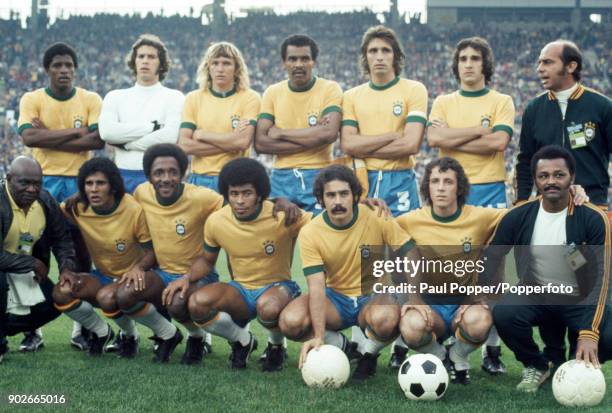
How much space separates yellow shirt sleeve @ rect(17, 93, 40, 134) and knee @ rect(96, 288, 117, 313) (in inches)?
65.5

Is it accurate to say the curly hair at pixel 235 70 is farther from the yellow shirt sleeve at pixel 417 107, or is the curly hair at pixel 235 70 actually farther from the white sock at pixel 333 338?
the white sock at pixel 333 338

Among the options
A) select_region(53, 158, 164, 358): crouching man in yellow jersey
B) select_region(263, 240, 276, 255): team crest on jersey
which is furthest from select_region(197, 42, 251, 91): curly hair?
select_region(263, 240, 276, 255): team crest on jersey

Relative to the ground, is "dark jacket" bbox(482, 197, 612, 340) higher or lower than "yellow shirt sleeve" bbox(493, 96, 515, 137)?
lower

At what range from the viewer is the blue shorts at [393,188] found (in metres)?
6.34

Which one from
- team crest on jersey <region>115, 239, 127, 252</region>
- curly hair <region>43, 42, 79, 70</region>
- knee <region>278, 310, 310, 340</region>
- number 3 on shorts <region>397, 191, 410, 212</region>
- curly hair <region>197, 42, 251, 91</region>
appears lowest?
knee <region>278, 310, 310, 340</region>

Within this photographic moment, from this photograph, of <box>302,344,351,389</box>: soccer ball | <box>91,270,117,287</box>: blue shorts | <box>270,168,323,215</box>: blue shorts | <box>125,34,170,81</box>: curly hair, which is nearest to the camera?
<box>302,344,351,389</box>: soccer ball

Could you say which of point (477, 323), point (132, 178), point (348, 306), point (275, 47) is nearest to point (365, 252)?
point (348, 306)

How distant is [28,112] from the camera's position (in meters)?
6.92

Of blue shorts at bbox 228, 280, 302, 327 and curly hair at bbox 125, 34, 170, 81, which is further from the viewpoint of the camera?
curly hair at bbox 125, 34, 170, 81

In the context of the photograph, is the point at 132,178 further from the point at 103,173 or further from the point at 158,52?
the point at 158,52

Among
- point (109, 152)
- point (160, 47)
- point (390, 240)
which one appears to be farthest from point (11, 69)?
point (390, 240)

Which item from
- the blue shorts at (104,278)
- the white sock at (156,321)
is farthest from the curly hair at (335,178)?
the blue shorts at (104,278)

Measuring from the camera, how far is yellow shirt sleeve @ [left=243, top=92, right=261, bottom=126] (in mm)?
6508

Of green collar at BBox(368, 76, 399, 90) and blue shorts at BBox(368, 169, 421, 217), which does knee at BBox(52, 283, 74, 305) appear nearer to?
blue shorts at BBox(368, 169, 421, 217)
